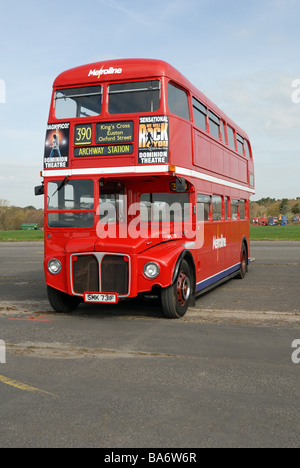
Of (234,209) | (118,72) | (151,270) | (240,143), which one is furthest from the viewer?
(240,143)

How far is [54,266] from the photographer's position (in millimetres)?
8109

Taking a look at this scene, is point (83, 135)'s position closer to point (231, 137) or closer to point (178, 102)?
point (178, 102)

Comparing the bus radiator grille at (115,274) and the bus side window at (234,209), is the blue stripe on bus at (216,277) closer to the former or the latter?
the bus side window at (234,209)

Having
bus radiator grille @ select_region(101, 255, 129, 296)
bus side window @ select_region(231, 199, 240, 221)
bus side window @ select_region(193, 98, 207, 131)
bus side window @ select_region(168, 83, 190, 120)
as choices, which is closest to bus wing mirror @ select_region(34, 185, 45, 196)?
bus radiator grille @ select_region(101, 255, 129, 296)

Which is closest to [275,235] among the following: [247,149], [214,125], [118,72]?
[247,149]

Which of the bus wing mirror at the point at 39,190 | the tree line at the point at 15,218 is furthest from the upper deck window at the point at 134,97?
the tree line at the point at 15,218

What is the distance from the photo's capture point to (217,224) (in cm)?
1093

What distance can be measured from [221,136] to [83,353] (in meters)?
7.01

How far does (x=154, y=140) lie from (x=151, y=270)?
6.90 feet

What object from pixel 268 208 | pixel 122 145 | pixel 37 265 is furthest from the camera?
pixel 268 208

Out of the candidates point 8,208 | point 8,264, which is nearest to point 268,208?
point 8,208

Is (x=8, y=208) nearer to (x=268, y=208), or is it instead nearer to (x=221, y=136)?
(x=268, y=208)

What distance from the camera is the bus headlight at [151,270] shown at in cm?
749
